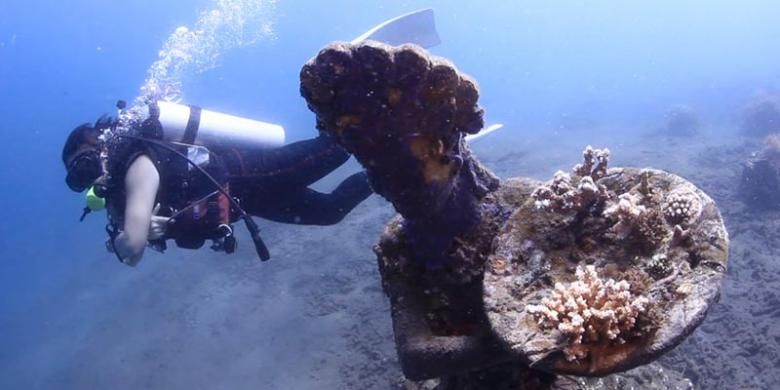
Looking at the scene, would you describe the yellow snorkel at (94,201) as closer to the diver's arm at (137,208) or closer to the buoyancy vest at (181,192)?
the buoyancy vest at (181,192)

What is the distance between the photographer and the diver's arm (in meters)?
5.26

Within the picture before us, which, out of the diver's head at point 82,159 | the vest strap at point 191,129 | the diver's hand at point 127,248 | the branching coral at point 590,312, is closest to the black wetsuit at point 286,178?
the vest strap at point 191,129

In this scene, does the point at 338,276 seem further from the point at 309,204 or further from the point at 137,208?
the point at 137,208

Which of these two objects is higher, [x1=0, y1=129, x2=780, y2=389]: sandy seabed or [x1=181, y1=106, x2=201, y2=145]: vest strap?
[x1=181, y1=106, x2=201, y2=145]: vest strap

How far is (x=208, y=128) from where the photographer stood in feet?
22.4

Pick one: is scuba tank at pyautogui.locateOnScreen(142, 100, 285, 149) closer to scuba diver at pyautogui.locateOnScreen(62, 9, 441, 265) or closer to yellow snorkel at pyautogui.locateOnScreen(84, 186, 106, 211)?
scuba diver at pyautogui.locateOnScreen(62, 9, 441, 265)

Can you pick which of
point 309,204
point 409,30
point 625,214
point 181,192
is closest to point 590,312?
point 625,214

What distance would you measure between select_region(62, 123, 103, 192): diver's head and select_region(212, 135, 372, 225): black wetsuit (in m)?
1.60

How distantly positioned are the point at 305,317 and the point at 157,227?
6565 mm

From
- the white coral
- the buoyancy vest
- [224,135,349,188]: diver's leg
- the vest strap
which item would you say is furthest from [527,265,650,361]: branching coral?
the vest strap

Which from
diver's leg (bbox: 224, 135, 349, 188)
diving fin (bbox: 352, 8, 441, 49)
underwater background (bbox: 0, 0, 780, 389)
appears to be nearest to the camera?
diver's leg (bbox: 224, 135, 349, 188)

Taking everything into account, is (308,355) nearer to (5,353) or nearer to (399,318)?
(399,318)

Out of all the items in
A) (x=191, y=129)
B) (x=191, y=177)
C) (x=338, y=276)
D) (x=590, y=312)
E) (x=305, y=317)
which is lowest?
(x=305, y=317)

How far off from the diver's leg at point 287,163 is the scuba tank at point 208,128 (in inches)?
8.5
